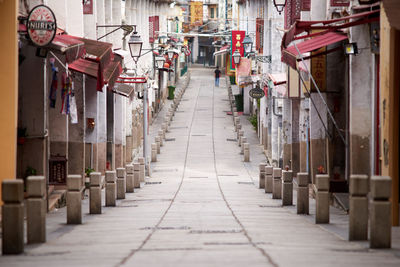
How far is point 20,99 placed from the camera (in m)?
22.7

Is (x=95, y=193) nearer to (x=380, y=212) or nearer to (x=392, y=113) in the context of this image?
(x=392, y=113)

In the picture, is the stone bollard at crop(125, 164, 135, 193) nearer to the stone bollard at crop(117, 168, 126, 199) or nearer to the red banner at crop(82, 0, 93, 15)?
the stone bollard at crop(117, 168, 126, 199)

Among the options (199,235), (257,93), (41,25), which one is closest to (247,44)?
(257,93)

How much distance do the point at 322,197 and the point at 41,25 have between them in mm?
6910

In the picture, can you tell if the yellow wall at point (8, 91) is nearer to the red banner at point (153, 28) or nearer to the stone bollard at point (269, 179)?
the stone bollard at point (269, 179)

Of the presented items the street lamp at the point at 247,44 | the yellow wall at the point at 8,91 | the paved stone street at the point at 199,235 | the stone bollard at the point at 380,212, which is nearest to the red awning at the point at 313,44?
the paved stone street at the point at 199,235

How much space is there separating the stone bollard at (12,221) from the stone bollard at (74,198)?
4.93 m

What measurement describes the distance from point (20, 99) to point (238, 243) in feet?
35.9

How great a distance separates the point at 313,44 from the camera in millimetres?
22172

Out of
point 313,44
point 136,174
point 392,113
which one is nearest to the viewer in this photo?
point 392,113

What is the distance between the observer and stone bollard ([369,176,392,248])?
12531 millimetres

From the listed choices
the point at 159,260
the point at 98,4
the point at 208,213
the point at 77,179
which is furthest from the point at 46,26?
the point at 98,4

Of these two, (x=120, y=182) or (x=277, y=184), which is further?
(x=277, y=184)

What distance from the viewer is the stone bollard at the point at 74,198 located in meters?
17.8
